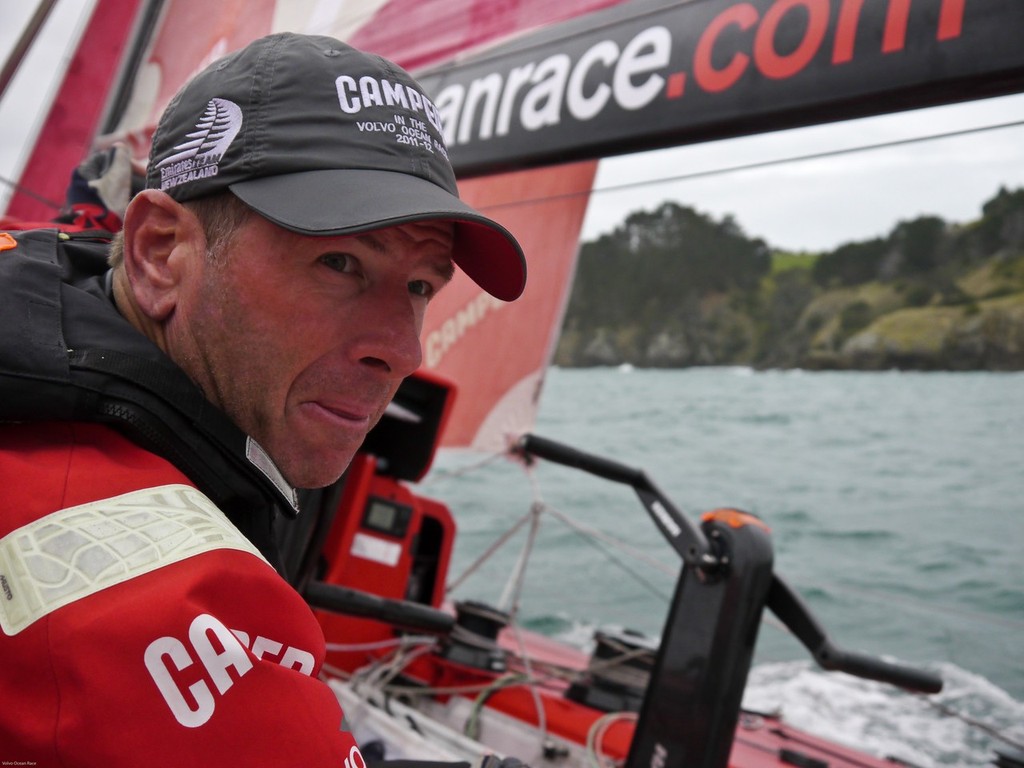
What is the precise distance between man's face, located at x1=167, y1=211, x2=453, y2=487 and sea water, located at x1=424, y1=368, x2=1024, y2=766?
1065 mm

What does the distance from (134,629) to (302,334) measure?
29cm

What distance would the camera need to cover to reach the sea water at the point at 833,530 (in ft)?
11.2

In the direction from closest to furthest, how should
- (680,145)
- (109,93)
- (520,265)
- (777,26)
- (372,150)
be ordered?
(372,150) < (520,265) < (777,26) < (680,145) < (109,93)

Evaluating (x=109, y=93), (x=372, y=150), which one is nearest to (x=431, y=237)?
(x=372, y=150)

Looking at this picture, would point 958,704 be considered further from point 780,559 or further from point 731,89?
point 780,559

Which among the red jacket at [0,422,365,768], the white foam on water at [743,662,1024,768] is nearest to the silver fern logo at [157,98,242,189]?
the red jacket at [0,422,365,768]

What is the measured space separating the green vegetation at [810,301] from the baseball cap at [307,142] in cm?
1604

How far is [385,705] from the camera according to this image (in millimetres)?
1944

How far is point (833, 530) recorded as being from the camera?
9.58 m

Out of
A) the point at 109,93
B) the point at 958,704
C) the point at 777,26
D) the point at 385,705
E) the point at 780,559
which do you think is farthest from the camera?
the point at 780,559

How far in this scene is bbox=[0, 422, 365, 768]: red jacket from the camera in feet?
1.60

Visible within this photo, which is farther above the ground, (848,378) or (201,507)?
(848,378)

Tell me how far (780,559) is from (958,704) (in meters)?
5.11

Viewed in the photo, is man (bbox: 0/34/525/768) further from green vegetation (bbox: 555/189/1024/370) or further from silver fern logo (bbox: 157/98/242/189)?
green vegetation (bbox: 555/189/1024/370)
